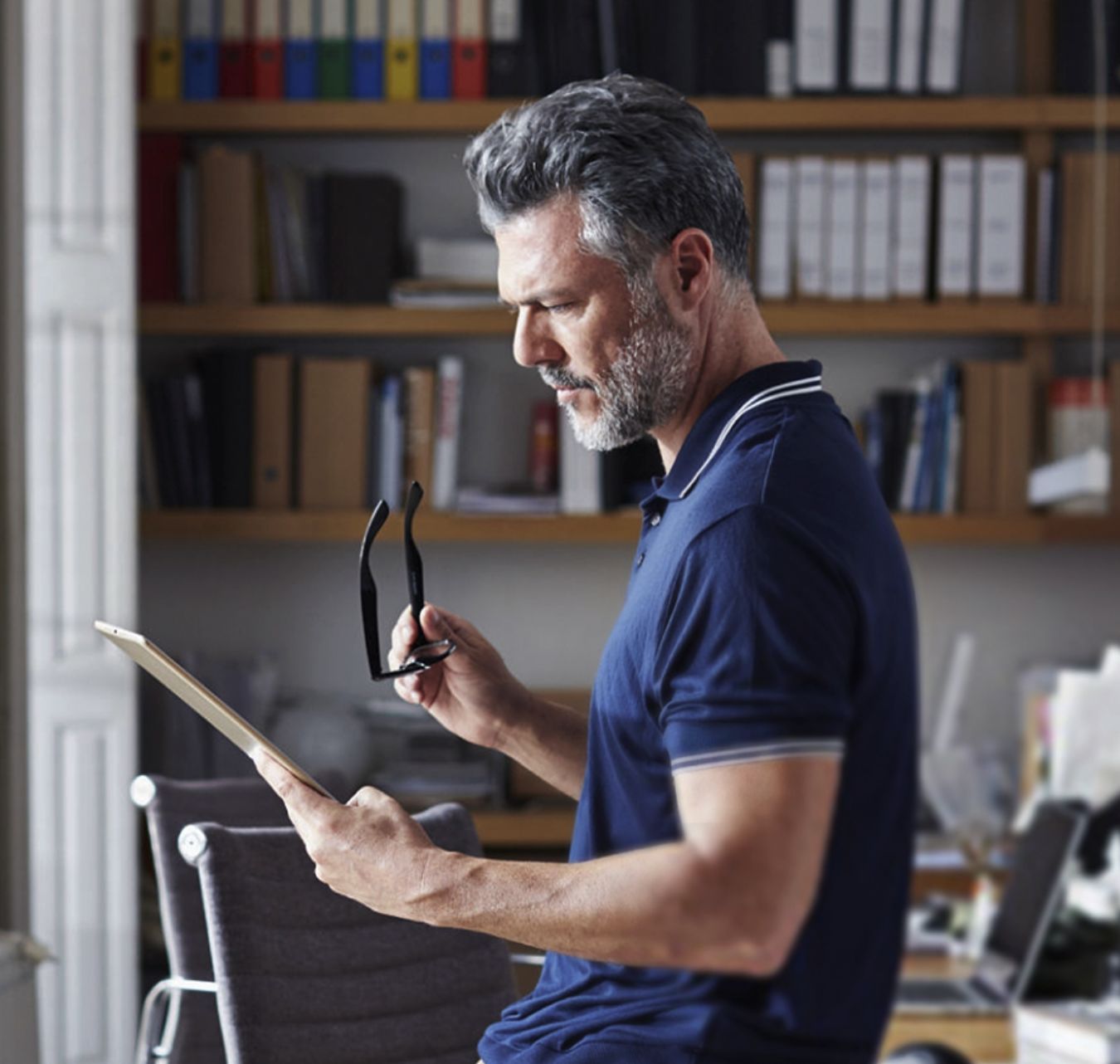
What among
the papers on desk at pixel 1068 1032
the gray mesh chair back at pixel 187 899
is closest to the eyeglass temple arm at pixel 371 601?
the gray mesh chair back at pixel 187 899

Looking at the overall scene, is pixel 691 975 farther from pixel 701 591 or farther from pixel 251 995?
pixel 251 995

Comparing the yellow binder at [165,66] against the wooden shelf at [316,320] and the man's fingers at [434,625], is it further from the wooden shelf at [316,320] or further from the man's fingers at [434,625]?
the man's fingers at [434,625]

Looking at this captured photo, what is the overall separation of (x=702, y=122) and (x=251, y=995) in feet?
3.37

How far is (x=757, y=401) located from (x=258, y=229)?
268cm

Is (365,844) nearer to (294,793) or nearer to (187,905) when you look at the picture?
(294,793)

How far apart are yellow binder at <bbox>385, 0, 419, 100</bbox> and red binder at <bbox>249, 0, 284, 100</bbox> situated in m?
0.24

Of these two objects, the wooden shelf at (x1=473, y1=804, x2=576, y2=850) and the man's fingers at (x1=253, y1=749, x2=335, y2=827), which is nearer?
the man's fingers at (x1=253, y1=749, x2=335, y2=827)

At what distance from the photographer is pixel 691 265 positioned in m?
1.14

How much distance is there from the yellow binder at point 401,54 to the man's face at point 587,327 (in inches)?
99.5

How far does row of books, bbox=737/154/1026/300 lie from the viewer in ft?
11.6

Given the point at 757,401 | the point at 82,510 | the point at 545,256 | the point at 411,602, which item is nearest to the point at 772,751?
the point at 757,401

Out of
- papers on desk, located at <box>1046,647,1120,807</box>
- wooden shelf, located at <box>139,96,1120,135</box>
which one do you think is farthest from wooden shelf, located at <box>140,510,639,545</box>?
papers on desk, located at <box>1046,647,1120,807</box>

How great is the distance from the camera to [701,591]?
3.31 ft

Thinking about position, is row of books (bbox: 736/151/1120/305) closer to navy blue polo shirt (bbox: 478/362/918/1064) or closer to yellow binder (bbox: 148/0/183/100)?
yellow binder (bbox: 148/0/183/100)
